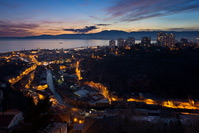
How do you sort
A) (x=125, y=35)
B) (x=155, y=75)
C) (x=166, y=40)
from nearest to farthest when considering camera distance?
1. (x=155, y=75)
2. (x=166, y=40)
3. (x=125, y=35)

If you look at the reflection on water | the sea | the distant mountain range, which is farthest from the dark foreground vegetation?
the reflection on water

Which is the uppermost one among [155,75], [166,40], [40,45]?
[166,40]

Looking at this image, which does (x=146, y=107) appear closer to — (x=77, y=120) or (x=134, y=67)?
(x=77, y=120)

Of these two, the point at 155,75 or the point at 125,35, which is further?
the point at 125,35

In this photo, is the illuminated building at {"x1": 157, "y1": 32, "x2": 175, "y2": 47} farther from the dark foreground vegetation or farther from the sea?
the sea

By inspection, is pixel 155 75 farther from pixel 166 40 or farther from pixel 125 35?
pixel 125 35

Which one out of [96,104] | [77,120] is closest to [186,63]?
[96,104]

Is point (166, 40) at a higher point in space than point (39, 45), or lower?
higher

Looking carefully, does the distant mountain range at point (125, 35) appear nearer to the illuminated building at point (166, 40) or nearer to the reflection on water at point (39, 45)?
the reflection on water at point (39, 45)

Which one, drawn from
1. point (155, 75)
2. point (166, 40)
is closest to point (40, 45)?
point (166, 40)
